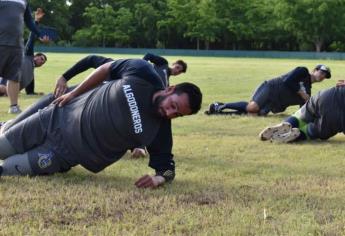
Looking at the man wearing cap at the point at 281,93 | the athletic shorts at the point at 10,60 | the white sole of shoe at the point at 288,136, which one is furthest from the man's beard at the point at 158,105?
the man wearing cap at the point at 281,93

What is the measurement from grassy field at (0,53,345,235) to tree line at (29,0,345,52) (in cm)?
6238

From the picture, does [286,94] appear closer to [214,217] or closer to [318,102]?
[318,102]

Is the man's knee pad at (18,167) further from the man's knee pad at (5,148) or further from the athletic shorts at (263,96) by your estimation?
the athletic shorts at (263,96)

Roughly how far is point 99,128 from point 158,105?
500mm

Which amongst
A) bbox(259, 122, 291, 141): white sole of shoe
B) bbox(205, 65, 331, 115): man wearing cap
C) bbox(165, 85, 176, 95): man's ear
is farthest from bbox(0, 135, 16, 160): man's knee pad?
bbox(205, 65, 331, 115): man wearing cap

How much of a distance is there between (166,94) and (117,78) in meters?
0.67

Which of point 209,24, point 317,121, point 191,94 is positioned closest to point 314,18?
point 209,24

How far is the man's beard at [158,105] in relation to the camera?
4.60 metres

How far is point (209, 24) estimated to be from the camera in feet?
237

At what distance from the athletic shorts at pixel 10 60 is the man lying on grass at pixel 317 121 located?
3295 millimetres

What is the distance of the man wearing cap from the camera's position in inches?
366

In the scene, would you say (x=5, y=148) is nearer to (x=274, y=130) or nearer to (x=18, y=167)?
(x=18, y=167)

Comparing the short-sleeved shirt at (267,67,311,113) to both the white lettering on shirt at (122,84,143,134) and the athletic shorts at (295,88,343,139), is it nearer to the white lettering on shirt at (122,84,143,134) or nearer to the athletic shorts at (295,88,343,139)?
the athletic shorts at (295,88,343,139)

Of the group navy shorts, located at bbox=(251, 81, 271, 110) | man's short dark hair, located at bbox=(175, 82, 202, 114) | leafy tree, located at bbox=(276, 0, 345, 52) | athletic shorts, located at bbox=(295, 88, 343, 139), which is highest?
man's short dark hair, located at bbox=(175, 82, 202, 114)
